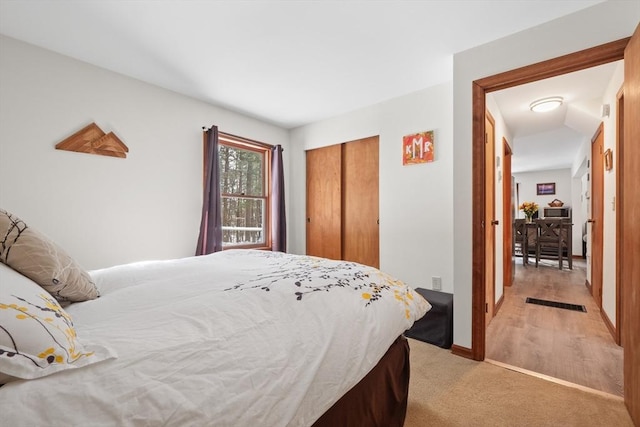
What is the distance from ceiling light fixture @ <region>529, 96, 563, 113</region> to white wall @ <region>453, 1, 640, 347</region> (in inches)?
54.4

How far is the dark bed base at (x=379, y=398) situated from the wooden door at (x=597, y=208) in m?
2.93

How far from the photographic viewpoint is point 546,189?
870 centimetres

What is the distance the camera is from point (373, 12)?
191 centimetres

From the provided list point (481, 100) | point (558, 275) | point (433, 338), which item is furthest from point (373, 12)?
point (558, 275)

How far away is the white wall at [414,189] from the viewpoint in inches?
116

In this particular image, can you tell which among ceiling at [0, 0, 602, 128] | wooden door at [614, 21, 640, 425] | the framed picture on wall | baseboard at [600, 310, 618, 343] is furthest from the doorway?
the framed picture on wall

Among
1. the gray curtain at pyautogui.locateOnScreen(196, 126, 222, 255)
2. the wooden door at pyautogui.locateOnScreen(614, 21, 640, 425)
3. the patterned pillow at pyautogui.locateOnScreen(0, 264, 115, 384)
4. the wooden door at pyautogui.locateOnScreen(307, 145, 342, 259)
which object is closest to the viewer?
the patterned pillow at pyautogui.locateOnScreen(0, 264, 115, 384)

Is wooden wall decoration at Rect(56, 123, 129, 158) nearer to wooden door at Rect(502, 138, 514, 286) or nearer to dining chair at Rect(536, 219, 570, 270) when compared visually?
wooden door at Rect(502, 138, 514, 286)

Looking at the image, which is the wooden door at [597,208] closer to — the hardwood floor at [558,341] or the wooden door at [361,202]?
the hardwood floor at [558,341]

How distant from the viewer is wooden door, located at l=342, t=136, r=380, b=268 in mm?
3629

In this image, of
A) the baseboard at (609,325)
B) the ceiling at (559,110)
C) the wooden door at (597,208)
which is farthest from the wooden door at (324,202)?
the wooden door at (597,208)

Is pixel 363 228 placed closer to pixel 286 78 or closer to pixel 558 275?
pixel 286 78

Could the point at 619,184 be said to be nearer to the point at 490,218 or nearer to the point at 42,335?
the point at 490,218

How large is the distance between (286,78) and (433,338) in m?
2.79
